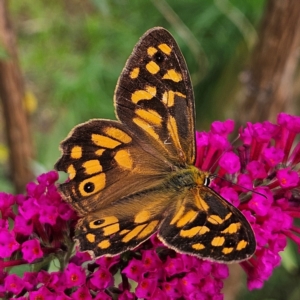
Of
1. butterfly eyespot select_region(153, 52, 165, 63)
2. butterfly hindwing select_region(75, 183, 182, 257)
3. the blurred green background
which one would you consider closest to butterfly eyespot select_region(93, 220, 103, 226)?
butterfly hindwing select_region(75, 183, 182, 257)

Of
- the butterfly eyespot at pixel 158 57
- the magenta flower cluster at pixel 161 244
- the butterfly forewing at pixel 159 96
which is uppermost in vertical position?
the butterfly eyespot at pixel 158 57

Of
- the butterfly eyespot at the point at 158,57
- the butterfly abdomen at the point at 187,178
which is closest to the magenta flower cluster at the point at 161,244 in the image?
the butterfly abdomen at the point at 187,178

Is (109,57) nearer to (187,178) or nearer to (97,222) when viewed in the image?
(187,178)

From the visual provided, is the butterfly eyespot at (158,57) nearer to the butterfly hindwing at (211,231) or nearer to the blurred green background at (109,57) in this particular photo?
the butterfly hindwing at (211,231)

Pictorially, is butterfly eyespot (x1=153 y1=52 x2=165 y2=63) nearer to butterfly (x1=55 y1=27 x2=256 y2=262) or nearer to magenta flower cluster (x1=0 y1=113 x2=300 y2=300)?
butterfly (x1=55 y1=27 x2=256 y2=262)

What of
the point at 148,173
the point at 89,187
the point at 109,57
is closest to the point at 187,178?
the point at 148,173

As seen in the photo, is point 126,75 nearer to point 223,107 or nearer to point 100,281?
point 100,281

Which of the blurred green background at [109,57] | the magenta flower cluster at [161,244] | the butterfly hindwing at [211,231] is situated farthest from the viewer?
the blurred green background at [109,57]
